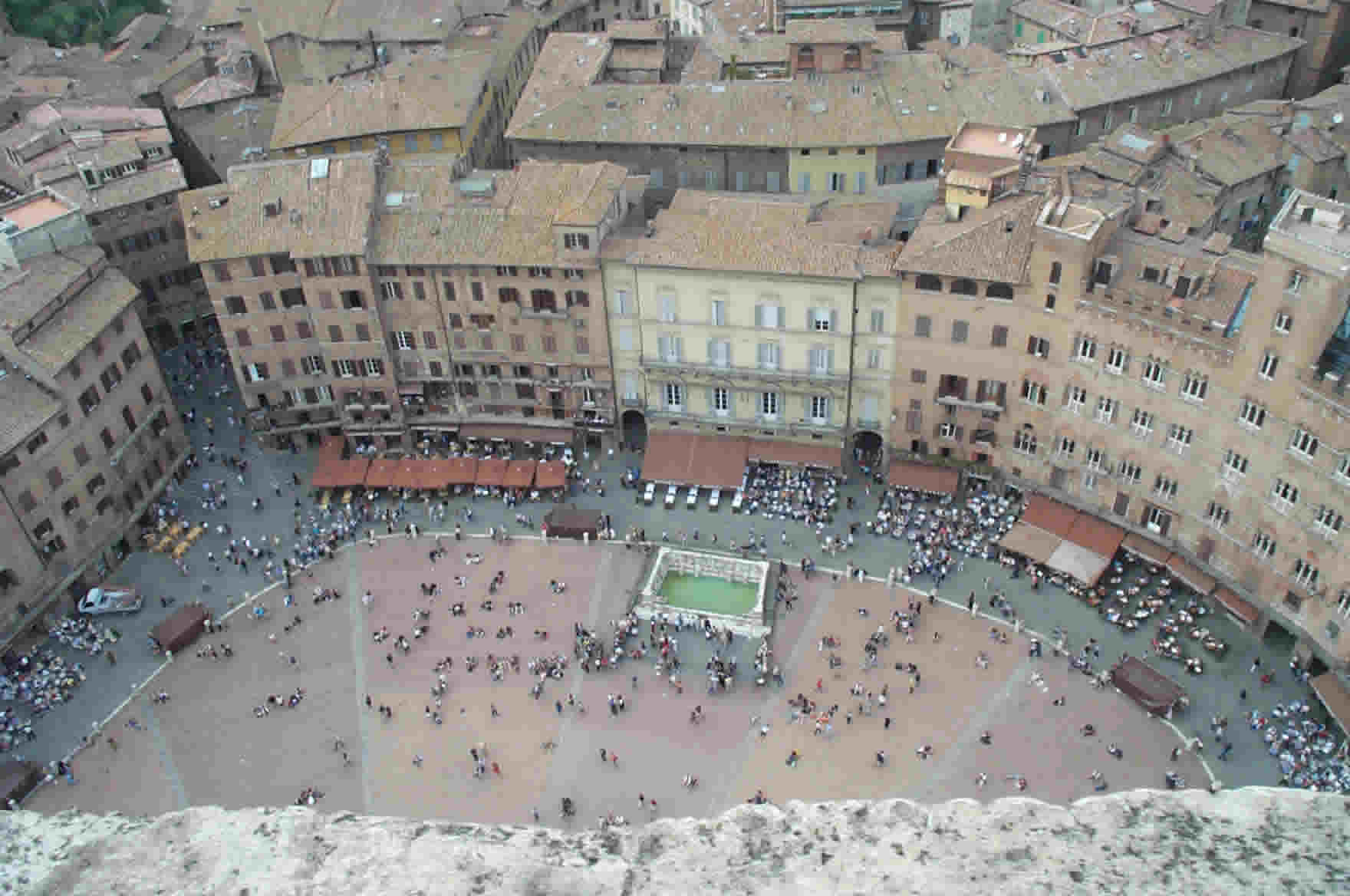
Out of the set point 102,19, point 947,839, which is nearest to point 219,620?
point 947,839

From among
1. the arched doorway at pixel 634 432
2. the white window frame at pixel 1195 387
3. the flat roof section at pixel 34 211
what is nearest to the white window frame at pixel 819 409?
the arched doorway at pixel 634 432

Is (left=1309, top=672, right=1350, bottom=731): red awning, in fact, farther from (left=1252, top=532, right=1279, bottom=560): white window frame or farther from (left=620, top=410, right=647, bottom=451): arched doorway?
(left=620, top=410, right=647, bottom=451): arched doorway

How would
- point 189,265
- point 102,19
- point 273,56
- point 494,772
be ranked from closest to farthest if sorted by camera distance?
point 494,772
point 189,265
point 273,56
point 102,19

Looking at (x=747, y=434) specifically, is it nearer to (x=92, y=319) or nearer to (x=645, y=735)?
(x=645, y=735)

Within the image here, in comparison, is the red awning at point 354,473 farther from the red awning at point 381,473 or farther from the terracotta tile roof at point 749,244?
the terracotta tile roof at point 749,244

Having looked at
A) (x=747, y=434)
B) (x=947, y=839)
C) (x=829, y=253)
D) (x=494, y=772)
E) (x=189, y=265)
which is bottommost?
(x=494, y=772)
